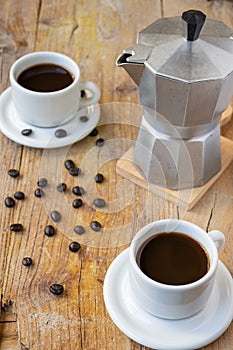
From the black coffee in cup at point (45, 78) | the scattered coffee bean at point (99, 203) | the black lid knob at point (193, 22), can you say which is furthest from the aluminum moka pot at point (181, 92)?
the black coffee in cup at point (45, 78)

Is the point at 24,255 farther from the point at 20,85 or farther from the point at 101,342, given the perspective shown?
the point at 20,85

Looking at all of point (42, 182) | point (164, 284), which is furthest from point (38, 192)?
point (164, 284)

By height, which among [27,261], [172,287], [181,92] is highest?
[181,92]

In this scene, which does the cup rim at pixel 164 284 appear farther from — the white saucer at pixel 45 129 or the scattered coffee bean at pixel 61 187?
the white saucer at pixel 45 129

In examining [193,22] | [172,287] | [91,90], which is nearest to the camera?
[172,287]

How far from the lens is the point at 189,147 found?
1139mm

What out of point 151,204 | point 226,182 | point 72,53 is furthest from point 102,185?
point 72,53

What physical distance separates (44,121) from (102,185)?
19 cm

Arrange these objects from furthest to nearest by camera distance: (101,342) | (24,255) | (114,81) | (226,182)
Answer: (114,81) < (226,182) < (24,255) < (101,342)

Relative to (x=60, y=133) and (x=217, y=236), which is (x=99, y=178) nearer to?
(x=60, y=133)

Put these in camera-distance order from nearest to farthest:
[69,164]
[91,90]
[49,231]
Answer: [49,231] < [69,164] < [91,90]

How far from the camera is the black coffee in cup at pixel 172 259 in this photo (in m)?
0.94

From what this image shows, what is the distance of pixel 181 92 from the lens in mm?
Result: 1034

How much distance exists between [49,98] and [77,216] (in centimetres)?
25
